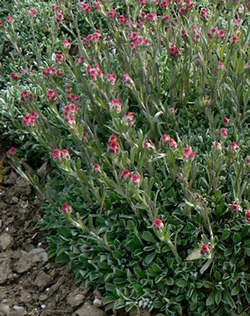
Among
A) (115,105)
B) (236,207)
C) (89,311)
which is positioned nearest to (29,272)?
(89,311)

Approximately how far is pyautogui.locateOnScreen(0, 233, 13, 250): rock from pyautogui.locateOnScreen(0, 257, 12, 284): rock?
0.09 meters

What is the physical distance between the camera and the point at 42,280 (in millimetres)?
2881

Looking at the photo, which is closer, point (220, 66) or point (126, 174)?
point (126, 174)

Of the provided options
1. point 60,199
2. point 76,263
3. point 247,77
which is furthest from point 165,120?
point 76,263

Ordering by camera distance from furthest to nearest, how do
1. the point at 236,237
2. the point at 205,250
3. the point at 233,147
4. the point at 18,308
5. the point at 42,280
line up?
1. the point at 42,280
2. the point at 18,308
3. the point at 236,237
4. the point at 233,147
5. the point at 205,250

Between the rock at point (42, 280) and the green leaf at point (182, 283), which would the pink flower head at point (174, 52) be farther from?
the rock at point (42, 280)

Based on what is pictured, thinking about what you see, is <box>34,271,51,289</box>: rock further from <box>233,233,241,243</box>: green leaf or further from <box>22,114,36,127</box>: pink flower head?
<box>233,233,241,243</box>: green leaf

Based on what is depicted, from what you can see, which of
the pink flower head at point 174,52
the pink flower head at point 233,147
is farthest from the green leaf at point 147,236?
the pink flower head at point 174,52

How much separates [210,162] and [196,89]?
2.79ft

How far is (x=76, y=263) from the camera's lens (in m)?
2.79

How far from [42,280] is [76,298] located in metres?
0.29

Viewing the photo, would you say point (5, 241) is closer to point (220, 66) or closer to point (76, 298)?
point (76, 298)

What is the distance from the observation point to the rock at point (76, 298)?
8.81ft

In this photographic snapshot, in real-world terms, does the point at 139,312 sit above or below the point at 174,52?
below
